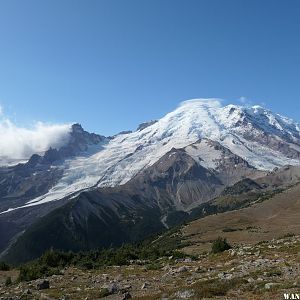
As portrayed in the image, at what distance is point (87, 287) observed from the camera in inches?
1325

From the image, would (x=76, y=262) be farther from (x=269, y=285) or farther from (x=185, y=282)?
(x=269, y=285)

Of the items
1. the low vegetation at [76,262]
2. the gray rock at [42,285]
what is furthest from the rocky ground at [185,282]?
the low vegetation at [76,262]

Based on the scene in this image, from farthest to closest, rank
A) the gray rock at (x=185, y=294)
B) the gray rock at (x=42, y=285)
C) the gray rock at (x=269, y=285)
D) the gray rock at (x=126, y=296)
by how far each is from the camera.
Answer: the gray rock at (x=42, y=285)
the gray rock at (x=126, y=296)
the gray rock at (x=185, y=294)
the gray rock at (x=269, y=285)

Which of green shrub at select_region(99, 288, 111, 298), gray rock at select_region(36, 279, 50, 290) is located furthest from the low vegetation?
green shrub at select_region(99, 288, 111, 298)

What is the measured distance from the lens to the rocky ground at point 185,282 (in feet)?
77.7

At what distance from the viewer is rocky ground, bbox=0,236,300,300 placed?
23.7 meters

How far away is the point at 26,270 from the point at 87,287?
14653 millimetres

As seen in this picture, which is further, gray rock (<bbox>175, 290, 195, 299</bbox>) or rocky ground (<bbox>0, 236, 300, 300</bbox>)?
gray rock (<bbox>175, 290, 195, 299</bbox>)

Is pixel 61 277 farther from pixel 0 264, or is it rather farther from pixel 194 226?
pixel 194 226

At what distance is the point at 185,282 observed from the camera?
30062mm

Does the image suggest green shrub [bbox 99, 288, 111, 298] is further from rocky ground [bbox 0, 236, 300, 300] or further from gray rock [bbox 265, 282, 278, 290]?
gray rock [bbox 265, 282, 278, 290]

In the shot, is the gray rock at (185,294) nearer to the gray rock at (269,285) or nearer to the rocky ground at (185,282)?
the rocky ground at (185,282)

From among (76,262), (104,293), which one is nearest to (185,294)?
(104,293)

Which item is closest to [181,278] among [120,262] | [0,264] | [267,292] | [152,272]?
[152,272]
